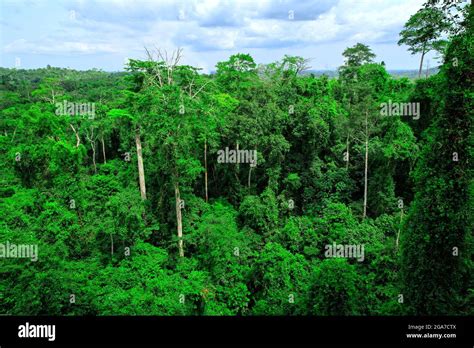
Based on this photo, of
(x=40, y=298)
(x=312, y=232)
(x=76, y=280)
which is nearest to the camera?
(x=40, y=298)

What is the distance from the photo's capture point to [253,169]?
19.3 metres

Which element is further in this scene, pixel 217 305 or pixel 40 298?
pixel 217 305

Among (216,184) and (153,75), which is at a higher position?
(153,75)

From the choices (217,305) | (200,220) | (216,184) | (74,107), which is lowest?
(217,305)

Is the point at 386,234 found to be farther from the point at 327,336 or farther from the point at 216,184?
the point at 327,336

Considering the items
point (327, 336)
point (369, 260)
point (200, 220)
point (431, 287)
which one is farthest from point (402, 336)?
point (200, 220)

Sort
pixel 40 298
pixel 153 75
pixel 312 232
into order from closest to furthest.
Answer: pixel 40 298, pixel 153 75, pixel 312 232

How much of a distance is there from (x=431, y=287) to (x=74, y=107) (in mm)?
24869

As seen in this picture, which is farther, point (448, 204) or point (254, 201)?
point (254, 201)

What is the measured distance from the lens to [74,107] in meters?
24.1

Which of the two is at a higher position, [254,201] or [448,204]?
[448,204]

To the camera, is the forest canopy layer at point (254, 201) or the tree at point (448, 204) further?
the forest canopy layer at point (254, 201)

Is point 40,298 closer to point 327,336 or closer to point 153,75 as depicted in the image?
point 327,336

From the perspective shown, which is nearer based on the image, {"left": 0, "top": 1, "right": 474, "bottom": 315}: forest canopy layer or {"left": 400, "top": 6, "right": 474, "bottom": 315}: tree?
{"left": 400, "top": 6, "right": 474, "bottom": 315}: tree
